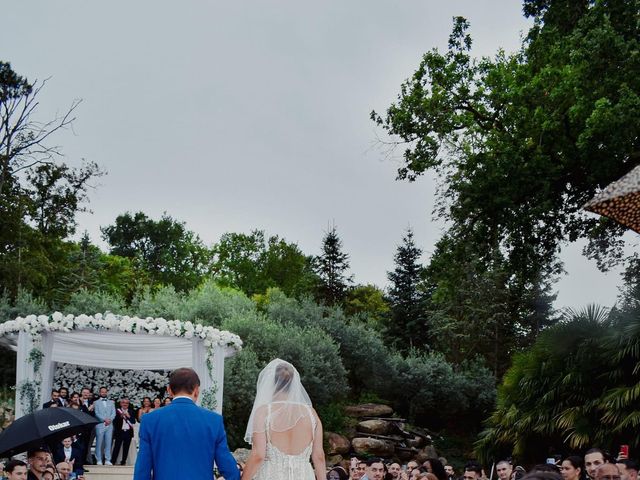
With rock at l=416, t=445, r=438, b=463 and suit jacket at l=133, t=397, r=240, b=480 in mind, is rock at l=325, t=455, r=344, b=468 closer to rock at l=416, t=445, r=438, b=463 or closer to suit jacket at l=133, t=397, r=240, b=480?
rock at l=416, t=445, r=438, b=463

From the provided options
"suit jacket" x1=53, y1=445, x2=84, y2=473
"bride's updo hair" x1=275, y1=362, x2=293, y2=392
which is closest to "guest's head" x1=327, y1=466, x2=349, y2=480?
"bride's updo hair" x1=275, y1=362, x2=293, y2=392

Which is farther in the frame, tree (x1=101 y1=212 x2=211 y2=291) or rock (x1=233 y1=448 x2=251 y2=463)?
tree (x1=101 y1=212 x2=211 y2=291)

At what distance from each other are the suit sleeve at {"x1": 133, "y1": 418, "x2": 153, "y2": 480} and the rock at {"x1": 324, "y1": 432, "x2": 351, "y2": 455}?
24015 mm

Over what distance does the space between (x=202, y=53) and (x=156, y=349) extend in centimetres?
2126

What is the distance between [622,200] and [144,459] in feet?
13.2

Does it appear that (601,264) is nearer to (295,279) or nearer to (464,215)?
(464,215)

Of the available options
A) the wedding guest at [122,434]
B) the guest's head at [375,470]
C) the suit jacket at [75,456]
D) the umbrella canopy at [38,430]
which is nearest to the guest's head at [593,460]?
the guest's head at [375,470]

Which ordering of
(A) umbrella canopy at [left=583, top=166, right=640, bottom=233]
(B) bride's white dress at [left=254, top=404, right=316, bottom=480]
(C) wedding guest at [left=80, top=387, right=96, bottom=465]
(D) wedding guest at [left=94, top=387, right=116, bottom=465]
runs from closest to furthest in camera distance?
(B) bride's white dress at [left=254, top=404, right=316, bottom=480] < (A) umbrella canopy at [left=583, top=166, right=640, bottom=233] < (C) wedding guest at [left=80, top=387, right=96, bottom=465] < (D) wedding guest at [left=94, top=387, right=116, bottom=465]

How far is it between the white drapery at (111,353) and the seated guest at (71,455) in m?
2.60

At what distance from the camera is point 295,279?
2628 inches

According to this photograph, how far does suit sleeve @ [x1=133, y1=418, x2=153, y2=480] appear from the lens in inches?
215

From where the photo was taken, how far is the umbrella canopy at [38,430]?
7688 mm

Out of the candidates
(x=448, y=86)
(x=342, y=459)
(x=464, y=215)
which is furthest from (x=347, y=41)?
(x=342, y=459)

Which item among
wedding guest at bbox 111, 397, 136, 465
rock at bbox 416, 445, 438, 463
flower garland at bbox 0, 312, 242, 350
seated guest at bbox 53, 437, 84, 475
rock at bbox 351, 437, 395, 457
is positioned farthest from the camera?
rock at bbox 416, 445, 438, 463
